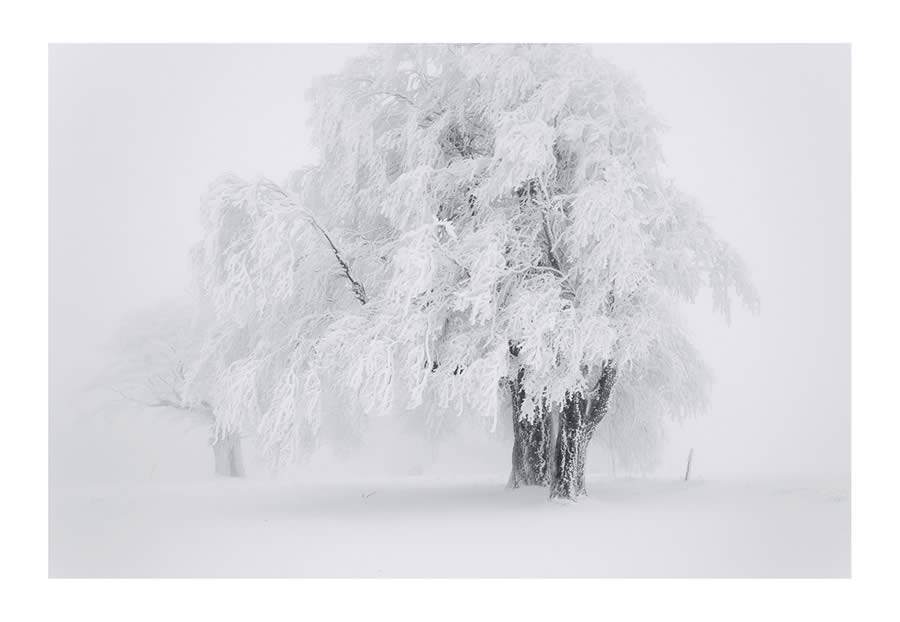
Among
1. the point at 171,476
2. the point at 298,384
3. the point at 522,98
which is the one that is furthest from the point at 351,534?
the point at 171,476

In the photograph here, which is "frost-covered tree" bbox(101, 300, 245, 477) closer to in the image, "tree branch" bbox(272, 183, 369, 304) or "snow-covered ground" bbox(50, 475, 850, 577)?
"snow-covered ground" bbox(50, 475, 850, 577)

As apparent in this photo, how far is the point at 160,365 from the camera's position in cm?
1841

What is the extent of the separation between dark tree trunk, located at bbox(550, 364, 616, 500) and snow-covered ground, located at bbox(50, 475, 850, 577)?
301 millimetres

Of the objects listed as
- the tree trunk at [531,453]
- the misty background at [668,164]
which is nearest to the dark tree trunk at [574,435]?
the tree trunk at [531,453]

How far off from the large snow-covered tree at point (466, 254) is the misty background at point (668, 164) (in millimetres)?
811

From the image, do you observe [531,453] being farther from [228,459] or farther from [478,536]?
[228,459]

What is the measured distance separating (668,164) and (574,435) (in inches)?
155

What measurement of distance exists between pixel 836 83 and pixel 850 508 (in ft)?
19.6

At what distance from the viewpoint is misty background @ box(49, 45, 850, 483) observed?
10.9 meters

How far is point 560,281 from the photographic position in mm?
9656

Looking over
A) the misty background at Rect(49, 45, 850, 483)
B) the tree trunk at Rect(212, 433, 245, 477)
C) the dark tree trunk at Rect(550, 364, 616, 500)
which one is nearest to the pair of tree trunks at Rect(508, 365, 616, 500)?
the dark tree trunk at Rect(550, 364, 616, 500)

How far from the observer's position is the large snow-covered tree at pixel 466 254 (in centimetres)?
915
